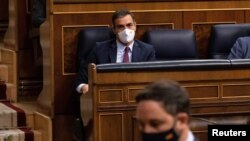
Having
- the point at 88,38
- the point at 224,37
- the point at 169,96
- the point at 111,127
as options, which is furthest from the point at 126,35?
the point at 169,96

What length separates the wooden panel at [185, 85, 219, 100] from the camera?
13.0 ft

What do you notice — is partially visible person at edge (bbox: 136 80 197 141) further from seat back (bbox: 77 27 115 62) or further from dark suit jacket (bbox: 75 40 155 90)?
seat back (bbox: 77 27 115 62)

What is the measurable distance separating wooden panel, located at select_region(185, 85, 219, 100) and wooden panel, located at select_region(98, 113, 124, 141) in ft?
1.37

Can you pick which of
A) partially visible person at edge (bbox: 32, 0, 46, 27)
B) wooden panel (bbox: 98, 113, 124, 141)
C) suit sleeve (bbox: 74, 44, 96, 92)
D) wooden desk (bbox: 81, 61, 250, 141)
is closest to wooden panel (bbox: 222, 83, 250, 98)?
wooden desk (bbox: 81, 61, 250, 141)

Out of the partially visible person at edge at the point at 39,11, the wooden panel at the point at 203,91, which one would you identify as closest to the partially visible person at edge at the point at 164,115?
the wooden panel at the point at 203,91

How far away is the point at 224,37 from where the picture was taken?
4.84 m

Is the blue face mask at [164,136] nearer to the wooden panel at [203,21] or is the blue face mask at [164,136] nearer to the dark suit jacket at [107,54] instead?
the dark suit jacket at [107,54]

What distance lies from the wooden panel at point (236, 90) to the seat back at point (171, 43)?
73cm

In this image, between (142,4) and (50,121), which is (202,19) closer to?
(142,4)

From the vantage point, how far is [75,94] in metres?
4.72

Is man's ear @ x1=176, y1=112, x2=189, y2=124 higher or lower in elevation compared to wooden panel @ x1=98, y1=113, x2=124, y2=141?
higher

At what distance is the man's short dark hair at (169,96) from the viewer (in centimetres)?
185

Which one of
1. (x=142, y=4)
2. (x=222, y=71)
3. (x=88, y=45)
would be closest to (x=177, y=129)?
(x=222, y=71)

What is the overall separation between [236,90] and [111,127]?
0.75 m
